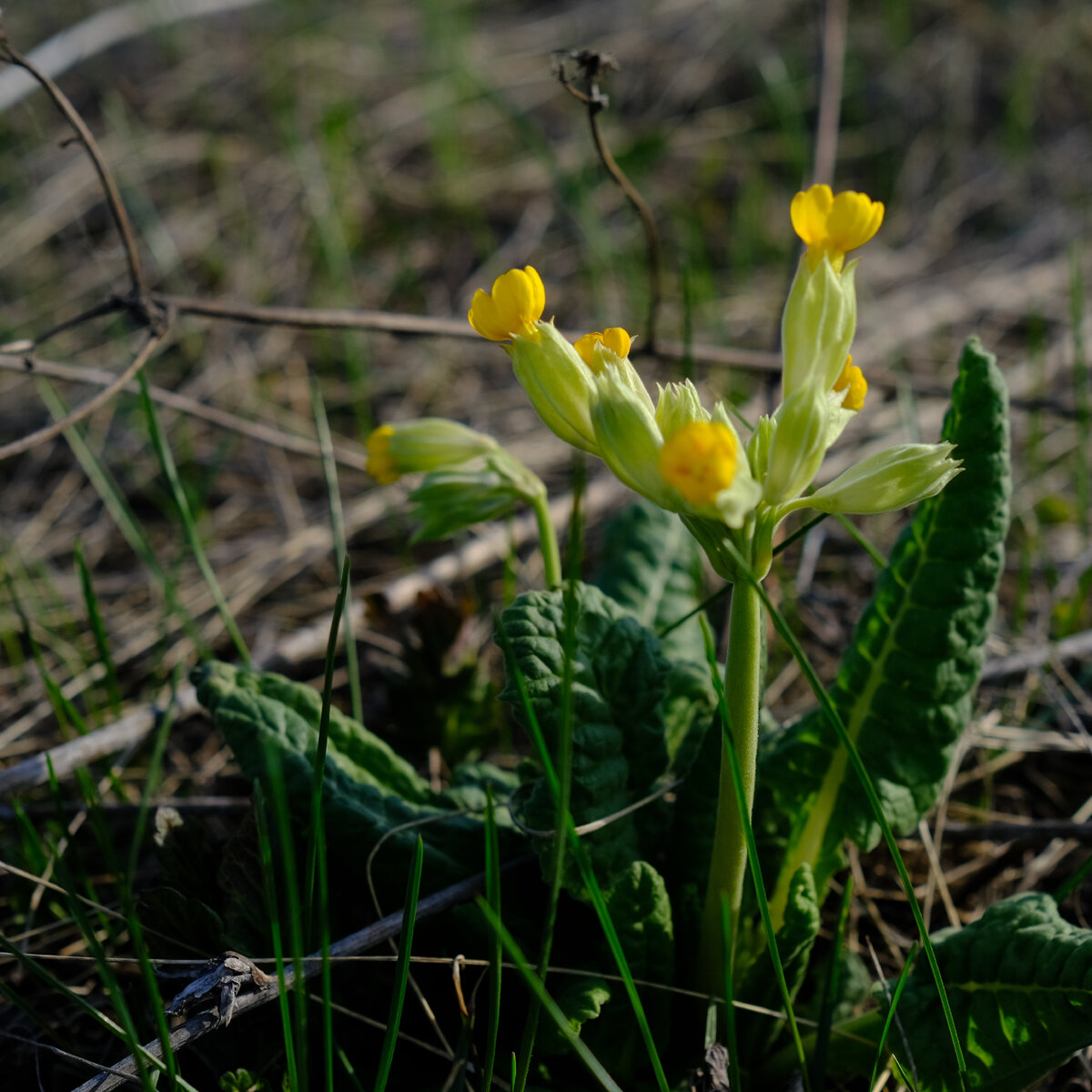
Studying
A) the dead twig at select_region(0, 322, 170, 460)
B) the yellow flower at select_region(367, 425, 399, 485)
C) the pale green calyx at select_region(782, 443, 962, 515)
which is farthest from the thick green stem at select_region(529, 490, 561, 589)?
the dead twig at select_region(0, 322, 170, 460)

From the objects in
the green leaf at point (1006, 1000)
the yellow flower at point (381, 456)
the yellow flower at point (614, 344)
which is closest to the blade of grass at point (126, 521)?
the yellow flower at point (381, 456)

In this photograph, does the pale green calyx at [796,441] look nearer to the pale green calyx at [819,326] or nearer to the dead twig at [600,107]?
the pale green calyx at [819,326]

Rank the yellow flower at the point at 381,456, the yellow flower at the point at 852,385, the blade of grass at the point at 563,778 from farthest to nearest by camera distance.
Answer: the yellow flower at the point at 381,456 → the yellow flower at the point at 852,385 → the blade of grass at the point at 563,778

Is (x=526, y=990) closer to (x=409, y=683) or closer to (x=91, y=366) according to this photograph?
(x=409, y=683)

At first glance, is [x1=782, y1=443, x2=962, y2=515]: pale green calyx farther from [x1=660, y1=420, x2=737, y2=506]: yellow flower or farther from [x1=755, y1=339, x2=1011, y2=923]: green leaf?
[x1=755, y1=339, x2=1011, y2=923]: green leaf

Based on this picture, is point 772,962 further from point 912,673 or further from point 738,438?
point 738,438

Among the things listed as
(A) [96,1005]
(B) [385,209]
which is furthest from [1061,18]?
(A) [96,1005]

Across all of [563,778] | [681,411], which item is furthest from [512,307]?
[563,778]
